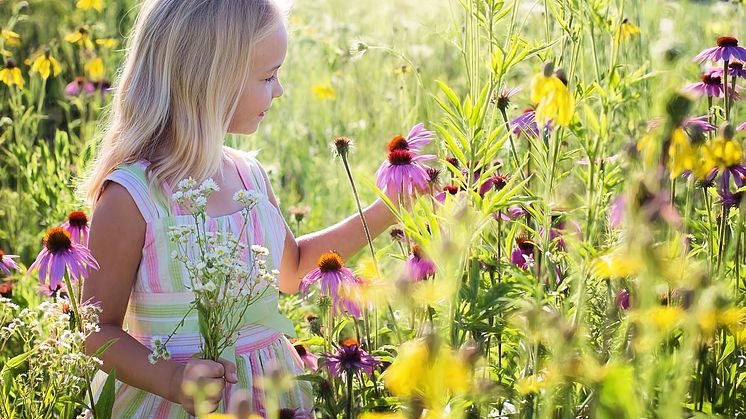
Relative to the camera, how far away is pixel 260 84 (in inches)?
68.0

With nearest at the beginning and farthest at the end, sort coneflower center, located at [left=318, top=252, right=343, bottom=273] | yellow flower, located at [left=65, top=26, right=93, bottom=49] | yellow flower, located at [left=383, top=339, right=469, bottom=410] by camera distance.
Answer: yellow flower, located at [left=383, top=339, right=469, bottom=410] < coneflower center, located at [left=318, top=252, right=343, bottom=273] < yellow flower, located at [left=65, top=26, right=93, bottom=49]

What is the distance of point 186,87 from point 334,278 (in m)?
0.43

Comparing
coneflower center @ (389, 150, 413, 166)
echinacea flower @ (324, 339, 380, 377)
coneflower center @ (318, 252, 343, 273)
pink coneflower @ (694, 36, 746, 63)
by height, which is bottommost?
echinacea flower @ (324, 339, 380, 377)

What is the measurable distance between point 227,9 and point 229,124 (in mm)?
199

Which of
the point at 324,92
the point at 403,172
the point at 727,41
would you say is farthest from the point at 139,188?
the point at 324,92

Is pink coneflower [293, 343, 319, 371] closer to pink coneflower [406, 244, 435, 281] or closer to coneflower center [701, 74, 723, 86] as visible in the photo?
pink coneflower [406, 244, 435, 281]

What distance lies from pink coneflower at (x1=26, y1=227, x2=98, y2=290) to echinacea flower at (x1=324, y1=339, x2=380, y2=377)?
0.38 meters

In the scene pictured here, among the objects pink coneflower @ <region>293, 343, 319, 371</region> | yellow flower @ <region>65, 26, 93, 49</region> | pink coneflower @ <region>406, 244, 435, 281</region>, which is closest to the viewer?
pink coneflower @ <region>406, 244, 435, 281</region>

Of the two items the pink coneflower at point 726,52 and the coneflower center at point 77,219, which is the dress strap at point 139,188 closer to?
the coneflower center at point 77,219

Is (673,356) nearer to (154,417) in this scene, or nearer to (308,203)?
(154,417)

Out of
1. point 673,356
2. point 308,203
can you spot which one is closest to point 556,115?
point 673,356

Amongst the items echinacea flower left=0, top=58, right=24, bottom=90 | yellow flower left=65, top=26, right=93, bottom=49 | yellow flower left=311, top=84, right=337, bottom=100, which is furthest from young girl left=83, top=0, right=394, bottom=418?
yellow flower left=311, top=84, right=337, bottom=100

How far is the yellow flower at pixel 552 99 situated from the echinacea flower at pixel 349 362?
474 millimetres

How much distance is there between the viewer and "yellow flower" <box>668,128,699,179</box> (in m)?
1.02
